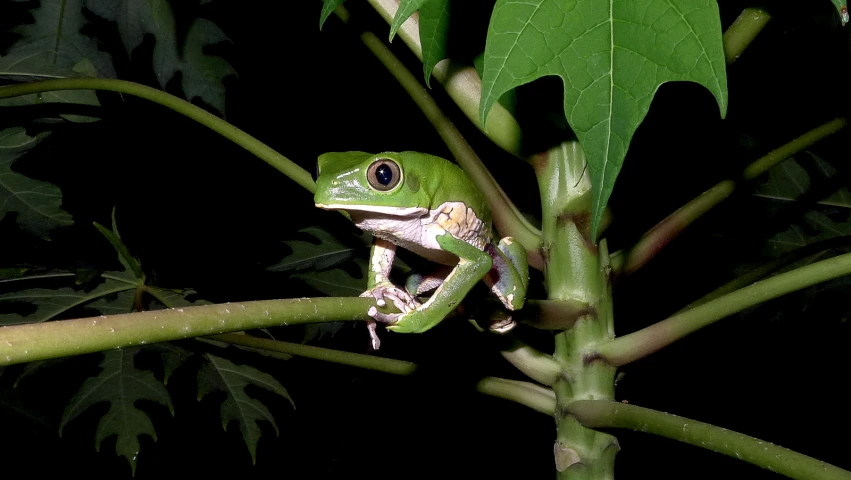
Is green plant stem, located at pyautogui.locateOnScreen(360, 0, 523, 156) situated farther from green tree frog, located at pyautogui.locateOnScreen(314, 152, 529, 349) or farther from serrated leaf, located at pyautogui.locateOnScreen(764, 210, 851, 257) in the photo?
serrated leaf, located at pyautogui.locateOnScreen(764, 210, 851, 257)

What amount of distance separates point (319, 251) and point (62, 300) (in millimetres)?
603

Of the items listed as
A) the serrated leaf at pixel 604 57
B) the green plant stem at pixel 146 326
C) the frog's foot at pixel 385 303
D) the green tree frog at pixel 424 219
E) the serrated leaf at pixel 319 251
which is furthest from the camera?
the serrated leaf at pixel 319 251

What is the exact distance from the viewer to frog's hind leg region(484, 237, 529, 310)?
1.03 m

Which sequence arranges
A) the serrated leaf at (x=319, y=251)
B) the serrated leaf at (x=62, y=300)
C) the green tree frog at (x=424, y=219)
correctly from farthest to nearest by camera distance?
1. the serrated leaf at (x=319, y=251)
2. the serrated leaf at (x=62, y=300)
3. the green tree frog at (x=424, y=219)

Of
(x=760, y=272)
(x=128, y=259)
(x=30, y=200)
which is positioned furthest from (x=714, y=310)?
(x=30, y=200)

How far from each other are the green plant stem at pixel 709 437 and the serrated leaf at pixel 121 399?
88cm

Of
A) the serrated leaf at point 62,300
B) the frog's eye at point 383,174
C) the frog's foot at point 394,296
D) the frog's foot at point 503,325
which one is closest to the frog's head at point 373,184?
the frog's eye at point 383,174

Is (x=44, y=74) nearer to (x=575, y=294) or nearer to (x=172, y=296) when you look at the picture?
(x=172, y=296)

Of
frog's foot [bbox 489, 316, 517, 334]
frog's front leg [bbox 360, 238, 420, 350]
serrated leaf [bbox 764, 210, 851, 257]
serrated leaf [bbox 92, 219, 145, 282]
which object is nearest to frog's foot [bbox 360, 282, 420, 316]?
frog's front leg [bbox 360, 238, 420, 350]

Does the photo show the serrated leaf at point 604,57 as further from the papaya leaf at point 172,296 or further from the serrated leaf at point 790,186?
the serrated leaf at point 790,186

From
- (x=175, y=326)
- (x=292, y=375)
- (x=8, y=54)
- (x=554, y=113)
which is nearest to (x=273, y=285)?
(x=292, y=375)

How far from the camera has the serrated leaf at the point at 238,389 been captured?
1.52 m

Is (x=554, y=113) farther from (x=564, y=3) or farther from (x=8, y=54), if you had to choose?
(x=8, y=54)

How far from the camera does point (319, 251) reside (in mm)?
1779
